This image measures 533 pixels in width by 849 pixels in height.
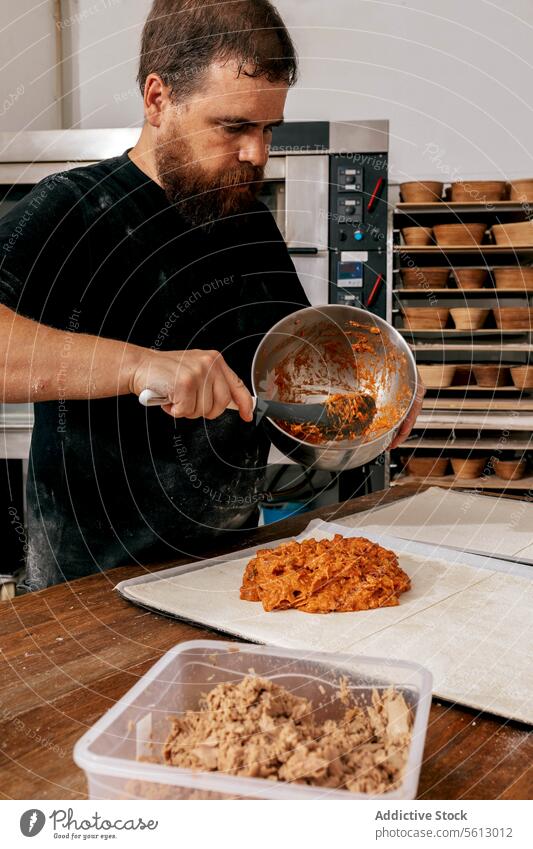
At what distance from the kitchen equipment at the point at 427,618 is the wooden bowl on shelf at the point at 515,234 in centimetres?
163

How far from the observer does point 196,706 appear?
60 cm

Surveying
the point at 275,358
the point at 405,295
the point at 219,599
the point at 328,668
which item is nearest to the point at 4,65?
the point at 405,295

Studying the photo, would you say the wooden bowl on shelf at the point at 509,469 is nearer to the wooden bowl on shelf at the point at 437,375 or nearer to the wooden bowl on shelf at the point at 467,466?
the wooden bowl on shelf at the point at 467,466

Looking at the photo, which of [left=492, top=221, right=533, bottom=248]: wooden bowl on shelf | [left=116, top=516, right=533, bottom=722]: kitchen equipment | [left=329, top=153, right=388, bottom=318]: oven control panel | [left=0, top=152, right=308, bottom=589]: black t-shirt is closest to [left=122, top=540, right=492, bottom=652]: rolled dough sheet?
[left=116, top=516, right=533, bottom=722]: kitchen equipment

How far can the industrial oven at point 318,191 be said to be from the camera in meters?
2.41

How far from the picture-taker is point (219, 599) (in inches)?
37.3

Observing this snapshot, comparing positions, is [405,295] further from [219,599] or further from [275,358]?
[219,599]

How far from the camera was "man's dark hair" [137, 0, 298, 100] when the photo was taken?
3.89ft

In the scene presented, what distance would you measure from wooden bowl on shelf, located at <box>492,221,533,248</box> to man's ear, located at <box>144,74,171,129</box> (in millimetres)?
1560

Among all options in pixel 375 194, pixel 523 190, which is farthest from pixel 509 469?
pixel 375 194


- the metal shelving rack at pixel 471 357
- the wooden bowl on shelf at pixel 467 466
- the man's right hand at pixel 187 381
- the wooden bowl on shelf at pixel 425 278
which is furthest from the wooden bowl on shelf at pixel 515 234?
the man's right hand at pixel 187 381

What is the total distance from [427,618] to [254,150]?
82cm

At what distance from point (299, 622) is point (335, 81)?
2.67m
